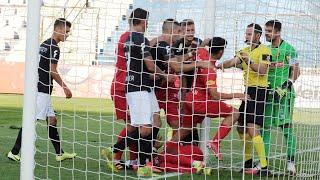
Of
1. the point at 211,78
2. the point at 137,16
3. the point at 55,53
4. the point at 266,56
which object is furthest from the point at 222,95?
the point at 55,53

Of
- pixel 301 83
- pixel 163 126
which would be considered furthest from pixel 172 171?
pixel 301 83

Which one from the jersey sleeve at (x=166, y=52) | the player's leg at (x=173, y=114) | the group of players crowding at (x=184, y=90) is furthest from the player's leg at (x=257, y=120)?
the jersey sleeve at (x=166, y=52)

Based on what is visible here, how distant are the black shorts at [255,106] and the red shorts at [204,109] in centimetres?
23

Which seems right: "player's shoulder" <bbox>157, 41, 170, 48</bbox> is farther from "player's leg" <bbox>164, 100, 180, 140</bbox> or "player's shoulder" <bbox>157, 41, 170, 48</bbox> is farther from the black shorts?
the black shorts

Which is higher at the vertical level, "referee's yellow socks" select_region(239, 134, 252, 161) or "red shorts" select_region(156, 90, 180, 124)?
"red shorts" select_region(156, 90, 180, 124)

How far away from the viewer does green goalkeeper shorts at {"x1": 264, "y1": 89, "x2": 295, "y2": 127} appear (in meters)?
7.87

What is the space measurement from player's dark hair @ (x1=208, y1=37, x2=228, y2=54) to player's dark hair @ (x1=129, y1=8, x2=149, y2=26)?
31.2 inches

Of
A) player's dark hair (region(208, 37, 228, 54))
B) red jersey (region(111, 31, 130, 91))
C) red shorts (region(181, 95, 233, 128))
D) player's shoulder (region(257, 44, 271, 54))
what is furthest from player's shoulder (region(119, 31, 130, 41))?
player's shoulder (region(257, 44, 271, 54))

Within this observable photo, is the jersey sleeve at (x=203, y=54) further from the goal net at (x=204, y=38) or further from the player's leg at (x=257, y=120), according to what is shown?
the player's leg at (x=257, y=120)

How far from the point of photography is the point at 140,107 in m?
7.51

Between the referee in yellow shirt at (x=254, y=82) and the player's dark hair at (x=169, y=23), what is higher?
the player's dark hair at (x=169, y=23)

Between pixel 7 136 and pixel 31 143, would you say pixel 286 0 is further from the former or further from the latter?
pixel 7 136

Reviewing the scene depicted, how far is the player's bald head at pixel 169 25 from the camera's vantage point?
756 centimetres

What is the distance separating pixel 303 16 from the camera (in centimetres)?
737
